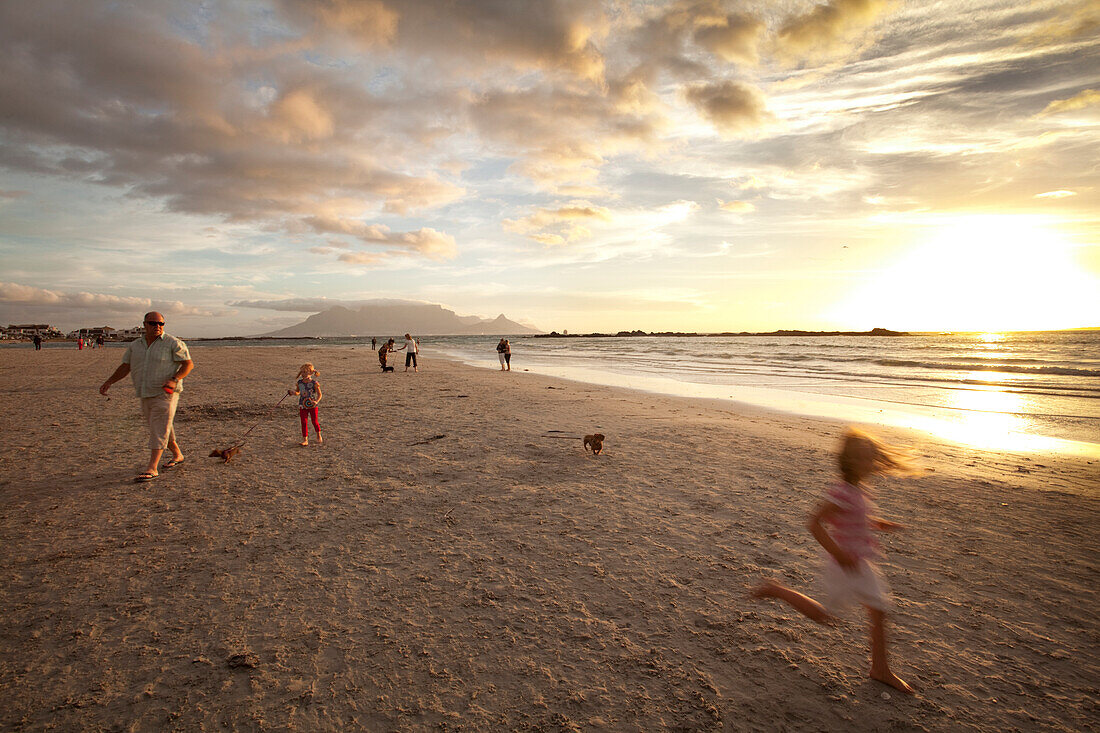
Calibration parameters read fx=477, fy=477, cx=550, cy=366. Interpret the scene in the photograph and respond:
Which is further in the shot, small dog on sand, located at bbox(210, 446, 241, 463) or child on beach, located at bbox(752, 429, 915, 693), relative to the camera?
small dog on sand, located at bbox(210, 446, 241, 463)

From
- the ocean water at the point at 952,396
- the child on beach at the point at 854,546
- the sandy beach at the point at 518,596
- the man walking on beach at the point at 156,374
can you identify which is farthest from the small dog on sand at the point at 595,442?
the ocean water at the point at 952,396

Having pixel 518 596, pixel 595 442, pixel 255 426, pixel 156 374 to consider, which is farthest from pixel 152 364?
pixel 595 442

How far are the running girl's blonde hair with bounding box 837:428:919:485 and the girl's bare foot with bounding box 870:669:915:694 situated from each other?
1148mm

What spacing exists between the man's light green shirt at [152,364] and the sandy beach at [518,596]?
4.48ft

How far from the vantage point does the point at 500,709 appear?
2748 mm

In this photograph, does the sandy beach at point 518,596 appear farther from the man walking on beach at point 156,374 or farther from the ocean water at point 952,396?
the ocean water at point 952,396

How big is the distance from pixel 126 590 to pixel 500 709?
3.42m

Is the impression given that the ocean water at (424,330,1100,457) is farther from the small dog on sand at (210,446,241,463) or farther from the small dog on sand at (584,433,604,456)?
the small dog on sand at (210,446,241,463)

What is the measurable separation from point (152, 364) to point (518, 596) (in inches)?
244

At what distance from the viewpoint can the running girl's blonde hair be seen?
3.14m

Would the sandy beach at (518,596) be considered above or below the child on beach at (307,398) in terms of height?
below

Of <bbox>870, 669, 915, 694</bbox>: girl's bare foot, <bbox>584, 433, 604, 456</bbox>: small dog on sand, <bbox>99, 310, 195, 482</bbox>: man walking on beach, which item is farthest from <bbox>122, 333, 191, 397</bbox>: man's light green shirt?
<bbox>870, 669, 915, 694</bbox>: girl's bare foot

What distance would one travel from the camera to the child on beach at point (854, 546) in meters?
2.98

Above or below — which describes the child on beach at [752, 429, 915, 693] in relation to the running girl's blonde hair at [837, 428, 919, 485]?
below
